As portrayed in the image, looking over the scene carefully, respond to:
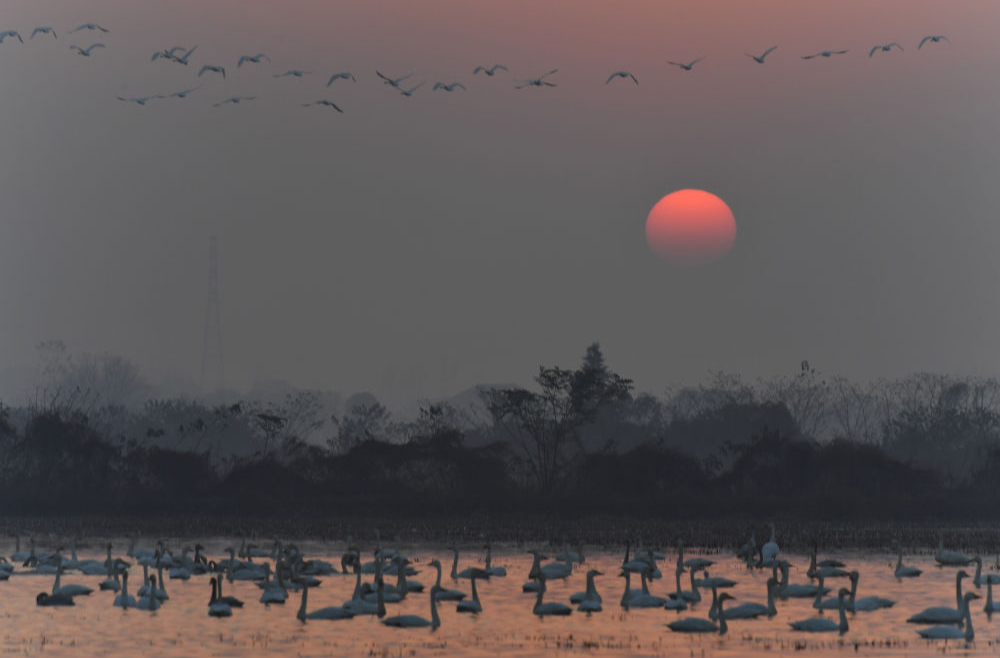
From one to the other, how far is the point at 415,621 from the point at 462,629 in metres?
0.90

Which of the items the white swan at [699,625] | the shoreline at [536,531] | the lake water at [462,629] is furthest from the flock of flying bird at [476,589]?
the shoreline at [536,531]

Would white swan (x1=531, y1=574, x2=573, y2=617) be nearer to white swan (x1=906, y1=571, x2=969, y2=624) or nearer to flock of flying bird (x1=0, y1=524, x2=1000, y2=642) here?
flock of flying bird (x1=0, y1=524, x2=1000, y2=642)

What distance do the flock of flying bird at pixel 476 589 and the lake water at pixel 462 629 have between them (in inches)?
9.7

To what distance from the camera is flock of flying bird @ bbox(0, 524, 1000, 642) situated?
1113 inches

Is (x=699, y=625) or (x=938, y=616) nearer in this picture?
(x=699, y=625)

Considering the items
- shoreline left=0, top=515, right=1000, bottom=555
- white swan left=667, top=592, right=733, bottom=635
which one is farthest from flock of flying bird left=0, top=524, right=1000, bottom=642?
shoreline left=0, top=515, right=1000, bottom=555

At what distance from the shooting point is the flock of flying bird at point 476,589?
28.3 metres

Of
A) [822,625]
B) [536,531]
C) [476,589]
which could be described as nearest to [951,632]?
[822,625]

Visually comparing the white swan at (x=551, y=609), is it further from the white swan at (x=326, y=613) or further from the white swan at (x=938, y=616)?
the white swan at (x=938, y=616)

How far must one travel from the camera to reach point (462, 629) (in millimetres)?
28188

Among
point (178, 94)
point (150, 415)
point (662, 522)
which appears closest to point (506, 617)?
point (178, 94)

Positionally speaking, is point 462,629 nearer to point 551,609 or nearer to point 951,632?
point 551,609

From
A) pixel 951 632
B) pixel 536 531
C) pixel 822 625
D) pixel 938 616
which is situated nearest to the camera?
pixel 951 632

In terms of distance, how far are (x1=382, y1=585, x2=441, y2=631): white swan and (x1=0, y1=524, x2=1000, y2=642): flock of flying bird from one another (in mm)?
19
